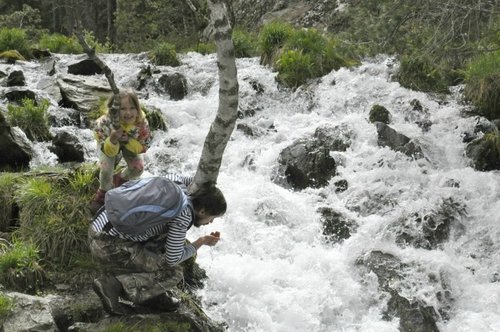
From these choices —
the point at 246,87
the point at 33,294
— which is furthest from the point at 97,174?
the point at 246,87

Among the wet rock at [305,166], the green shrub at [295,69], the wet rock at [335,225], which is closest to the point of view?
the wet rock at [335,225]

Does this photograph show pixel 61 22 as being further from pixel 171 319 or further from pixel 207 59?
pixel 171 319

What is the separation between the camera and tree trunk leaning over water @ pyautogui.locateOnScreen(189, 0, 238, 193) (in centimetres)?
446

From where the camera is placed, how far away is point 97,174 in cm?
604

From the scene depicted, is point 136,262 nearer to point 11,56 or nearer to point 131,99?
point 131,99

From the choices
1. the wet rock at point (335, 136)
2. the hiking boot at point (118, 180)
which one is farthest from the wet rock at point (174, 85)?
the hiking boot at point (118, 180)

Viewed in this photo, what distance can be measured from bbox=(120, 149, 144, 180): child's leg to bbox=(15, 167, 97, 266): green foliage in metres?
0.52

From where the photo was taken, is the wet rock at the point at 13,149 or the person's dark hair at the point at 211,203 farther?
the wet rock at the point at 13,149

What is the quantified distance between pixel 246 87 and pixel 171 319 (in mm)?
8356

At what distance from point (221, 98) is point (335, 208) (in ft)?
12.4

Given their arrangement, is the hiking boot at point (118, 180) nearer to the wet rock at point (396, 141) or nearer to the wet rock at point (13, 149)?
the wet rock at point (13, 149)

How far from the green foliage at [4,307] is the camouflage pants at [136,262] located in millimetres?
761

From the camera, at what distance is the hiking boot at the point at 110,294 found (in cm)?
460

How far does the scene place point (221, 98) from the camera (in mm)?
4699
